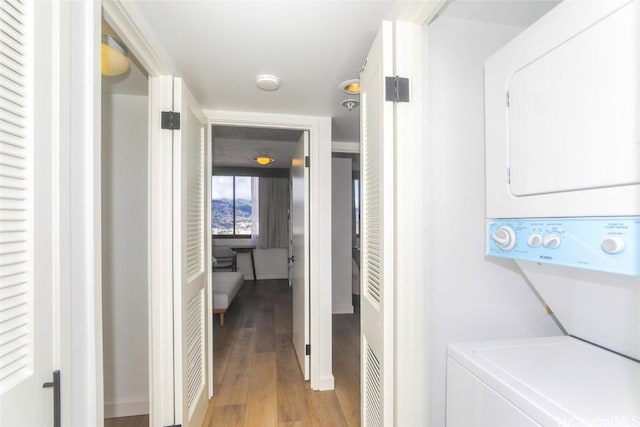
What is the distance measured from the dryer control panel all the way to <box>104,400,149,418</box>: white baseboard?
2.43 m

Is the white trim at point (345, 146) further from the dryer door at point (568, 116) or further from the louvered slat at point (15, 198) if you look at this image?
the louvered slat at point (15, 198)

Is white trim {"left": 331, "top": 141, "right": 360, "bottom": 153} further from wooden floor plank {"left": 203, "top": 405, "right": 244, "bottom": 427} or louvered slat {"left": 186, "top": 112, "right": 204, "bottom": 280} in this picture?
wooden floor plank {"left": 203, "top": 405, "right": 244, "bottom": 427}

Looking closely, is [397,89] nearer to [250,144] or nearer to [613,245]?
[613,245]

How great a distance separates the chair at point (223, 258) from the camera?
547cm

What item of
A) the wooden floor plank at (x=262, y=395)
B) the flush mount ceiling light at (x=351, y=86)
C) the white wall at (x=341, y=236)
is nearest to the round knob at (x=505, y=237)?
the flush mount ceiling light at (x=351, y=86)

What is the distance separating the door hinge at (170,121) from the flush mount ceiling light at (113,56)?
30cm

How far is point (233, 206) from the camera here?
6.24 metres

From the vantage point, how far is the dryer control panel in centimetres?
69

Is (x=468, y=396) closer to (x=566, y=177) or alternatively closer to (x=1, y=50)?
(x=566, y=177)

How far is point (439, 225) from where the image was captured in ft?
3.87

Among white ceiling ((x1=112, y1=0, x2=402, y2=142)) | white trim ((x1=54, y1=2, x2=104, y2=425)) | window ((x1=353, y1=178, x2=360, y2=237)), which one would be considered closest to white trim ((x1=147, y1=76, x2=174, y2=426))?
white ceiling ((x1=112, y1=0, x2=402, y2=142))

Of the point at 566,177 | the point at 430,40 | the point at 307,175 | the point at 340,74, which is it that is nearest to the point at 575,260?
the point at 566,177

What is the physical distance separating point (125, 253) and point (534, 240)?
2270 millimetres

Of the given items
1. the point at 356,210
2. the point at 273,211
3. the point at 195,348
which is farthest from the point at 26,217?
the point at 273,211
